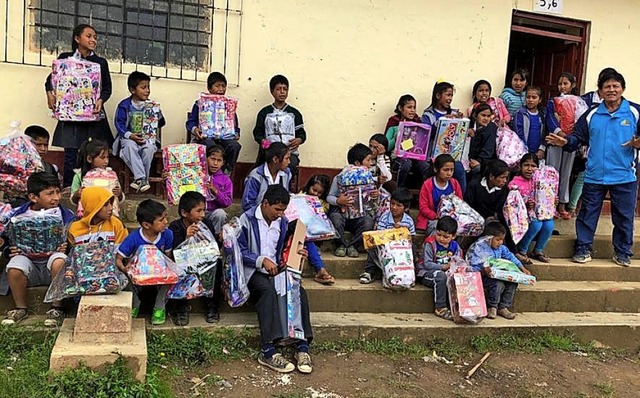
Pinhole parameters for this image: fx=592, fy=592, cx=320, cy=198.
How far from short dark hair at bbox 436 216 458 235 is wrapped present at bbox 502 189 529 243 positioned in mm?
751

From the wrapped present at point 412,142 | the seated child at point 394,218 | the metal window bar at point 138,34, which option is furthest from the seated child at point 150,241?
the wrapped present at point 412,142

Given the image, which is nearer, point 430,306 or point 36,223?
point 36,223

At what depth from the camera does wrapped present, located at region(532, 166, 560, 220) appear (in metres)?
5.88

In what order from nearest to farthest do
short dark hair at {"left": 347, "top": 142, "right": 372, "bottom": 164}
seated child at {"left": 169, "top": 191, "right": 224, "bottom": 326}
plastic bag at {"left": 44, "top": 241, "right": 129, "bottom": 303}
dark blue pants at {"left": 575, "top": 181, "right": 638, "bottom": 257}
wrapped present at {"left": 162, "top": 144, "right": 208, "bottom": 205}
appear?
plastic bag at {"left": 44, "top": 241, "right": 129, "bottom": 303}
seated child at {"left": 169, "top": 191, "right": 224, "bottom": 326}
wrapped present at {"left": 162, "top": 144, "right": 208, "bottom": 205}
short dark hair at {"left": 347, "top": 142, "right": 372, "bottom": 164}
dark blue pants at {"left": 575, "top": 181, "right": 638, "bottom": 257}

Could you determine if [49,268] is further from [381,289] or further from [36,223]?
[381,289]

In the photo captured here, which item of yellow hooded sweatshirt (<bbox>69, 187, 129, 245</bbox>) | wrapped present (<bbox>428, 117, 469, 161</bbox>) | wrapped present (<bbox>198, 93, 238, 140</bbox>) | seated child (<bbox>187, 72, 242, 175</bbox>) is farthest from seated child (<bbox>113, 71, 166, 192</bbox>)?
wrapped present (<bbox>428, 117, 469, 161</bbox>)

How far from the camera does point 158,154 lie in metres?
5.73

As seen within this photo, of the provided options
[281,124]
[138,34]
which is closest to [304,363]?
[281,124]

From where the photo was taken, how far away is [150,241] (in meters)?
4.34

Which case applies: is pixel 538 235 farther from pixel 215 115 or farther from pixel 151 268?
pixel 151 268

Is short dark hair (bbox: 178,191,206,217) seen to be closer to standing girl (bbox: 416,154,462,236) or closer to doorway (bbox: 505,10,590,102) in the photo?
standing girl (bbox: 416,154,462,236)

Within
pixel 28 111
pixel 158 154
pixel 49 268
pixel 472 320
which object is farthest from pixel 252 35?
pixel 472 320

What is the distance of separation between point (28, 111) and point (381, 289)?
3819 mm

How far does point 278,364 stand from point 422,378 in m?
1.05
